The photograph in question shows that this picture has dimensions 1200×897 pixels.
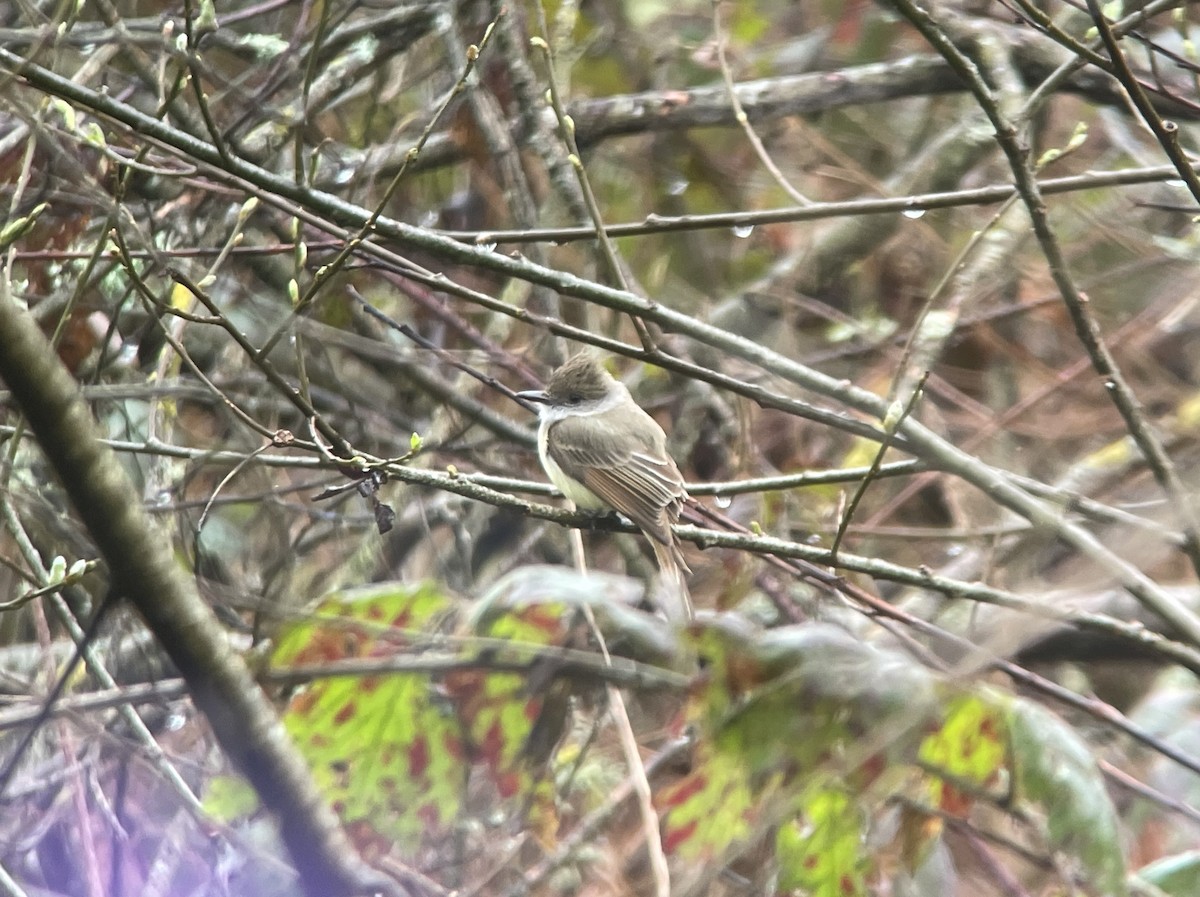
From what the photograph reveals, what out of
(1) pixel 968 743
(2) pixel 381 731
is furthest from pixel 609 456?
(1) pixel 968 743

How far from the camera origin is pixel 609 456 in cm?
524

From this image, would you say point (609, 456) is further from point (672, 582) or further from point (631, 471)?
point (672, 582)

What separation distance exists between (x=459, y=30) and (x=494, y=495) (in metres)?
3.21

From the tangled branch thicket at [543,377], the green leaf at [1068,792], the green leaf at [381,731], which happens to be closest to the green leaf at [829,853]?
the tangled branch thicket at [543,377]

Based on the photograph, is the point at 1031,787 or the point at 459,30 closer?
the point at 1031,787

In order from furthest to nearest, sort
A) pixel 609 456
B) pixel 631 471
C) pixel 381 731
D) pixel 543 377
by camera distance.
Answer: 1. pixel 543 377
2. pixel 609 456
3. pixel 631 471
4. pixel 381 731

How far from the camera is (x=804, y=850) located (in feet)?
10.2

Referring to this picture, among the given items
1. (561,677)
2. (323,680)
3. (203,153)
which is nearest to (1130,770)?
(561,677)

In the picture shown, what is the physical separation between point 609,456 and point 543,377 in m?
0.91

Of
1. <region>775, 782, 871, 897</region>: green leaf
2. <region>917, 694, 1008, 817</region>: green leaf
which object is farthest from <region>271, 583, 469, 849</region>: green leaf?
<region>917, 694, 1008, 817</region>: green leaf

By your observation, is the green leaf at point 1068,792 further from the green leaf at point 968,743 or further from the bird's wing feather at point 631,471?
the bird's wing feather at point 631,471

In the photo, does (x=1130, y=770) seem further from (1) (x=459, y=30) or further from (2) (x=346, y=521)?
(1) (x=459, y=30)

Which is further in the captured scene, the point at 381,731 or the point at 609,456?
the point at 609,456

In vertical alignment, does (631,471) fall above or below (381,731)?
above
